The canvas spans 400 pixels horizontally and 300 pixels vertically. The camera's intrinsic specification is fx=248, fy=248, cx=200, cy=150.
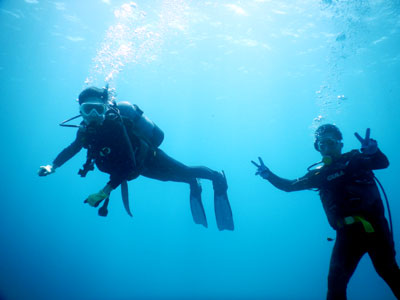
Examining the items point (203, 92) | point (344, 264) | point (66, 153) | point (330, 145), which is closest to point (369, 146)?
point (330, 145)

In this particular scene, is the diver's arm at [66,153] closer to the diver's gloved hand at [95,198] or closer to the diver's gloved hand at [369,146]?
the diver's gloved hand at [95,198]

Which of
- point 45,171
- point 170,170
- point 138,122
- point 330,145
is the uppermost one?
point 138,122

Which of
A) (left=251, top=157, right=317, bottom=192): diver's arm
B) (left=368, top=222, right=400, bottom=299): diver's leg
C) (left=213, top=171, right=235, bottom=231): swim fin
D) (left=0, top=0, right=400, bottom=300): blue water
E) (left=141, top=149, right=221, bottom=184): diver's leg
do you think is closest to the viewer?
(left=368, top=222, right=400, bottom=299): diver's leg

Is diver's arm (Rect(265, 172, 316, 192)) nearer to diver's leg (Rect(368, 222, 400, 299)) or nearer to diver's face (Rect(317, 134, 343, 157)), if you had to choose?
diver's face (Rect(317, 134, 343, 157))

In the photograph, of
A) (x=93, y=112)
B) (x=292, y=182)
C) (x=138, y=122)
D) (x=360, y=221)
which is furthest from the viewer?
(x=138, y=122)

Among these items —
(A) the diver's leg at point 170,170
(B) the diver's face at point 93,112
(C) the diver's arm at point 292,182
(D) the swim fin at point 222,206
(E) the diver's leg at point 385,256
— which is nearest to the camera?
(E) the diver's leg at point 385,256

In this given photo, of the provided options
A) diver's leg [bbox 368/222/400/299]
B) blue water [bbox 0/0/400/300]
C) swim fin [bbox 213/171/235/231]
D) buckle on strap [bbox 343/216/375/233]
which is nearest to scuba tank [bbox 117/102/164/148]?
swim fin [bbox 213/171/235/231]

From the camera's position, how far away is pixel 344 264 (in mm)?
3859

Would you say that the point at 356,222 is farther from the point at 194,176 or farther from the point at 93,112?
the point at 93,112

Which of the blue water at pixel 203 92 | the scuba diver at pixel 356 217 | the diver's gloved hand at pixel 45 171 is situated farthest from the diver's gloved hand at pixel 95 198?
the blue water at pixel 203 92

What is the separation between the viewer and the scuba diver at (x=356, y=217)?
3.61m

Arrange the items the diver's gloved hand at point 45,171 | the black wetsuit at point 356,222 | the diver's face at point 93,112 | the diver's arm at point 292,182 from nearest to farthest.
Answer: the black wetsuit at point 356,222, the diver's face at point 93,112, the diver's arm at point 292,182, the diver's gloved hand at point 45,171

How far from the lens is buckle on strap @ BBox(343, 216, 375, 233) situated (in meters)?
3.61

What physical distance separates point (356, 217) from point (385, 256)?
2.02 feet
